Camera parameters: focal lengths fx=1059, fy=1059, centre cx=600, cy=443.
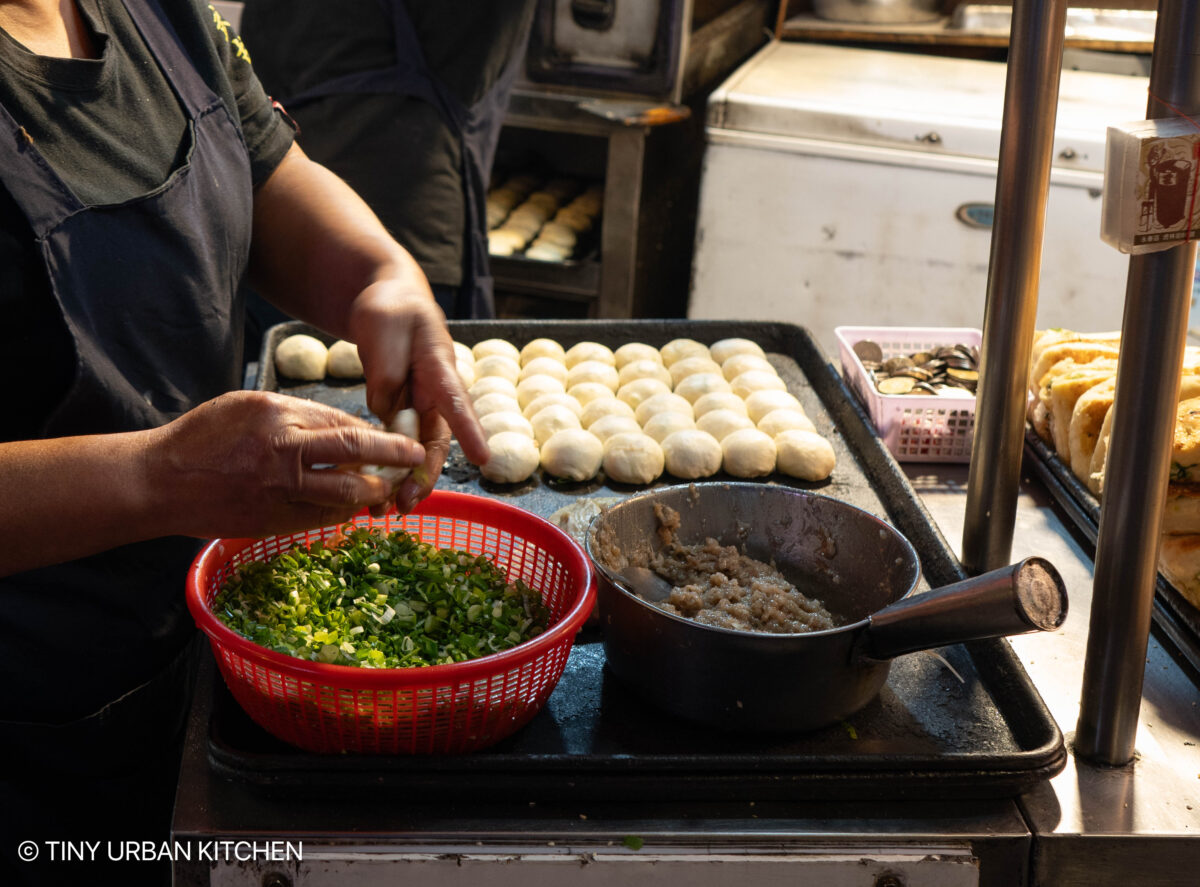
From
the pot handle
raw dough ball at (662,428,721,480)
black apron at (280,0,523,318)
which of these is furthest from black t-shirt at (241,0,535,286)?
the pot handle

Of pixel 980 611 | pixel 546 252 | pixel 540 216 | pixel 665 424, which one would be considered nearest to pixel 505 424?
pixel 665 424

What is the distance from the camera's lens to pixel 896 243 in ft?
11.0

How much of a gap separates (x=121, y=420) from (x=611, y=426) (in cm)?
90

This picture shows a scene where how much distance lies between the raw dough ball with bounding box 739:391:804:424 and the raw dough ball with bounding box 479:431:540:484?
45cm

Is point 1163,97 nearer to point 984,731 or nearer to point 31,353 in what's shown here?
point 984,731

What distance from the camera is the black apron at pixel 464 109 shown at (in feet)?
8.84

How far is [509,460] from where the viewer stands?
1794 millimetres

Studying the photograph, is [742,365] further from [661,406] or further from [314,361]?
[314,361]

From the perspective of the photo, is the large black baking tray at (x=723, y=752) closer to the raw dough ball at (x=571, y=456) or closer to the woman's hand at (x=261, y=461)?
the woman's hand at (x=261, y=461)

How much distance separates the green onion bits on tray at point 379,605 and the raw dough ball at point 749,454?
0.70 m

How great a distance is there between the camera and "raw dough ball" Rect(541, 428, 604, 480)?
5.97 feet

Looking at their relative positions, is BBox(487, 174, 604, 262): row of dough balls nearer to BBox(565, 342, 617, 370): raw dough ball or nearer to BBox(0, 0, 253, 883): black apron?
BBox(565, 342, 617, 370): raw dough ball

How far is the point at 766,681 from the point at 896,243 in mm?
2564

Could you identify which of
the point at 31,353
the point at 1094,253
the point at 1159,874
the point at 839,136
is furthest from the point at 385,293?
the point at 1094,253
